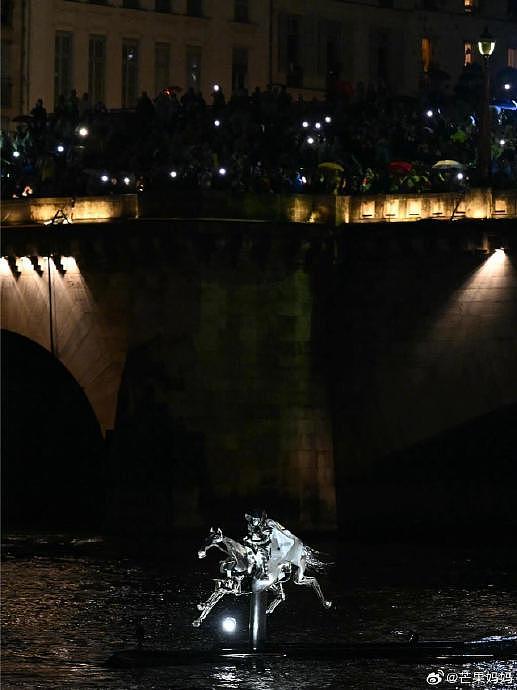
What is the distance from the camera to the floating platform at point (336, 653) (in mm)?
54594

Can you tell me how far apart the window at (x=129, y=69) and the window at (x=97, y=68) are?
2.44ft

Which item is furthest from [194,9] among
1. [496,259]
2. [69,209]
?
[496,259]

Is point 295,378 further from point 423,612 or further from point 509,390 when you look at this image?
point 423,612

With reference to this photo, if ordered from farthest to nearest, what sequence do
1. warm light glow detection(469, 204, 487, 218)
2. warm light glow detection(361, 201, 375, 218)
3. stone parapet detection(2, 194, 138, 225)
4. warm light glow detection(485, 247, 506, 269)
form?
stone parapet detection(2, 194, 138, 225) → warm light glow detection(361, 201, 375, 218) → warm light glow detection(469, 204, 487, 218) → warm light glow detection(485, 247, 506, 269)

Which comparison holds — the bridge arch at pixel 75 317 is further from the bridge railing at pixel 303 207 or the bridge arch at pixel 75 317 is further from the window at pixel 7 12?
the window at pixel 7 12

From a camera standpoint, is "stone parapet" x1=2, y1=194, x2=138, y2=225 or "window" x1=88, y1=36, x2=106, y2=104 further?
"window" x1=88, y1=36, x2=106, y2=104

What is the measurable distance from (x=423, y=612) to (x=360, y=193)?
14.2 m

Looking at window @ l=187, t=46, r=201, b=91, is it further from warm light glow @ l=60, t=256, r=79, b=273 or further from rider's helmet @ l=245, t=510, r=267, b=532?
rider's helmet @ l=245, t=510, r=267, b=532

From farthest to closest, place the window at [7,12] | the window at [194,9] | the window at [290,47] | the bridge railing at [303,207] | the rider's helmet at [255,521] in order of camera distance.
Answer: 1. the window at [290,47]
2. the window at [194,9]
3. the window at [7,12]
4. the bridge railing at [303,207]
5. the rider's helmet at [255,521]

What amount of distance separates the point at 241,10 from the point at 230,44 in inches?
55.6

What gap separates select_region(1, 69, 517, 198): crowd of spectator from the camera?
72438 millimetres

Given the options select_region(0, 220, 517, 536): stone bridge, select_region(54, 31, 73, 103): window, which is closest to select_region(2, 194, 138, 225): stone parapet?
select_region(0, 220, 517, 536): stone bridge

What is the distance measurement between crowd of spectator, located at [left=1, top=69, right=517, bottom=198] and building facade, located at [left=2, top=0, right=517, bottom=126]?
49.4 feet

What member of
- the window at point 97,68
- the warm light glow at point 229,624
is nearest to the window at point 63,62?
the window at point 97,68
